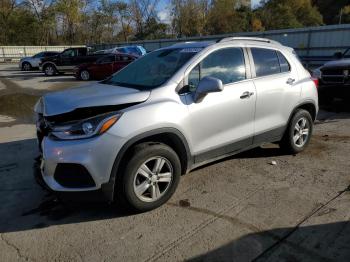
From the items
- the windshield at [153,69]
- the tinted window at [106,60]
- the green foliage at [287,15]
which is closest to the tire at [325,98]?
the windshield at [153,69]

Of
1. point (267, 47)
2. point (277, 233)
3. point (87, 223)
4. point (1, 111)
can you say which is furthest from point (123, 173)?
point (1, 111)

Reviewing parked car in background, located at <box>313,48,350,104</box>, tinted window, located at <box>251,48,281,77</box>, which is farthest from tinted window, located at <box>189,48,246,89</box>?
parked car in background, located at <box>313,48,350,104</box>

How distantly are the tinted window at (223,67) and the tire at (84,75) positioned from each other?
605 inches

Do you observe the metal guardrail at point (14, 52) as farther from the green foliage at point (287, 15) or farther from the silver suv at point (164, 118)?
the silver suv at point (164, 118)

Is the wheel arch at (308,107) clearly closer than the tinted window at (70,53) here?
Yes

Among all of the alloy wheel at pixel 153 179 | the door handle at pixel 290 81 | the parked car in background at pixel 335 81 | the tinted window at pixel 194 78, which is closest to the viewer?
the alloy wheel at pixel 153 179

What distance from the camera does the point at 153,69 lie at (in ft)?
15.2

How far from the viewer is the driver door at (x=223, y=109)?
4.18 metres

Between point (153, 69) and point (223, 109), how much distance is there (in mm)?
1042

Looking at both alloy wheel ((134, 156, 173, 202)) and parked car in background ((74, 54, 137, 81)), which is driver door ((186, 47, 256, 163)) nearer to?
alloy wheel ((134, 156, 173, 202))

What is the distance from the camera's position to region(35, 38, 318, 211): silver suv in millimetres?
3492

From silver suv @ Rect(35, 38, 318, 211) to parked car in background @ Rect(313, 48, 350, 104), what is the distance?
4314 millimetres

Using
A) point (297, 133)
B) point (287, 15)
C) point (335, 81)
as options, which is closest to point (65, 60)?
point (335, 81)

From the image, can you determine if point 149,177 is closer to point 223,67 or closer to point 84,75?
point 223,67
